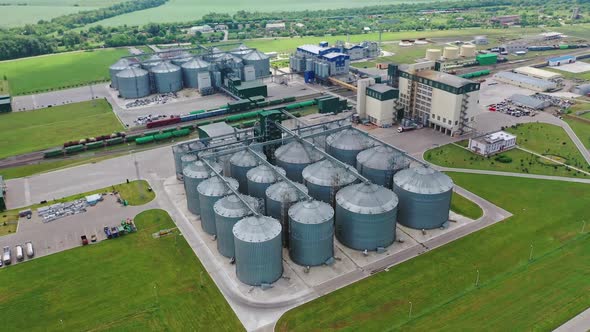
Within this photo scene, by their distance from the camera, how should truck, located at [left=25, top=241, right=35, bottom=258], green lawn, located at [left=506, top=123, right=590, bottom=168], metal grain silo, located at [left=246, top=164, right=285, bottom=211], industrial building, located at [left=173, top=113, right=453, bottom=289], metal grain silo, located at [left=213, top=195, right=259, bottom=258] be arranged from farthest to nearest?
1. green lawn, located at [left=506, top=123, right=590, bottom=168]
2. metal grain silo, located at [left=246, top=164, right=285, bottom=211]
3. truck, located at [left=25, top=241, right=35, bottom=258]
4. metal grain silo, located at [left=213, top=195, right=259, bottom=258]
5. industrial building, located at [left=173, top=113, right=453, bottom=289]

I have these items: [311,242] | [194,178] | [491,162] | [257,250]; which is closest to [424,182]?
[311,242]

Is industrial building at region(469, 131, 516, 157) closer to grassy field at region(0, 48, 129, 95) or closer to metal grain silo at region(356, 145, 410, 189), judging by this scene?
metal grain silo at region(356, 145, 410, 189)

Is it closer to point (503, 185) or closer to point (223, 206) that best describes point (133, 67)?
point (223, 206)

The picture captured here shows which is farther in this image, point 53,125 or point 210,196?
point 53,125

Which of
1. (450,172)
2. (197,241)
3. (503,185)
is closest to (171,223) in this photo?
(197,241)

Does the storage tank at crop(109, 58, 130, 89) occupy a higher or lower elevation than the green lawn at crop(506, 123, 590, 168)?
higher

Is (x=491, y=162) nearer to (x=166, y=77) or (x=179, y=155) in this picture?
(x=179, y=155)

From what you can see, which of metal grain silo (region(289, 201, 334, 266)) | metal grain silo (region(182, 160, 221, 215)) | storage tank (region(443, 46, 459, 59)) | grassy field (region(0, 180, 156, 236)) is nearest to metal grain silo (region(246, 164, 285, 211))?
metal grain silo (region(182, 160, 221, 215))
